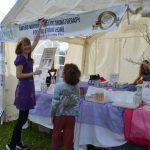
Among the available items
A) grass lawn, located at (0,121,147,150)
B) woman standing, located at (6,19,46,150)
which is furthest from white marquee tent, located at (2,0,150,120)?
grass lawn, located at (0,121,147,150)

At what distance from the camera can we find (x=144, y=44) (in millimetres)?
6465

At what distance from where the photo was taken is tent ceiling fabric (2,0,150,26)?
141 inches

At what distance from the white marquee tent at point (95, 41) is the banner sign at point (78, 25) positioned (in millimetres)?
65

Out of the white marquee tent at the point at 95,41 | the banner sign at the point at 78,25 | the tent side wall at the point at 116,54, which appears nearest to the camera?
the banner sign at the point at 78,25

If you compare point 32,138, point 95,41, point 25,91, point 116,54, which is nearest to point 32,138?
point 32,138

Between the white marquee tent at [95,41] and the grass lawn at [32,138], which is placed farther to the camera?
the grass lawn at [32,138]

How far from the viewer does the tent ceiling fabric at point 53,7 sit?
11.8 feet

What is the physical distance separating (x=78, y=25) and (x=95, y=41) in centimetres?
374

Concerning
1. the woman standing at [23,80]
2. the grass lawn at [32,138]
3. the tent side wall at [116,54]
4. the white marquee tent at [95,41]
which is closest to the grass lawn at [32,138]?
the grass lawn at [32,138]

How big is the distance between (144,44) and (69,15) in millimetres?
2810

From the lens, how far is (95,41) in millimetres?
7660

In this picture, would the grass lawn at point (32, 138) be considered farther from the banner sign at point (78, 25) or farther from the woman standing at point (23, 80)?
the banner sign at point (78, 25)

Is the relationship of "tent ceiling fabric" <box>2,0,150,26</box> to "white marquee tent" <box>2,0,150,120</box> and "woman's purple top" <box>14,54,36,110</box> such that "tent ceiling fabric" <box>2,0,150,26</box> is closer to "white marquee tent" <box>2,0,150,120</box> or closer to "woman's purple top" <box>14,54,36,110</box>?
"white marquee tent" <box>2,0,150,120</box>

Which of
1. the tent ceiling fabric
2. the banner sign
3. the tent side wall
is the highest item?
the tent ceiling fabric
